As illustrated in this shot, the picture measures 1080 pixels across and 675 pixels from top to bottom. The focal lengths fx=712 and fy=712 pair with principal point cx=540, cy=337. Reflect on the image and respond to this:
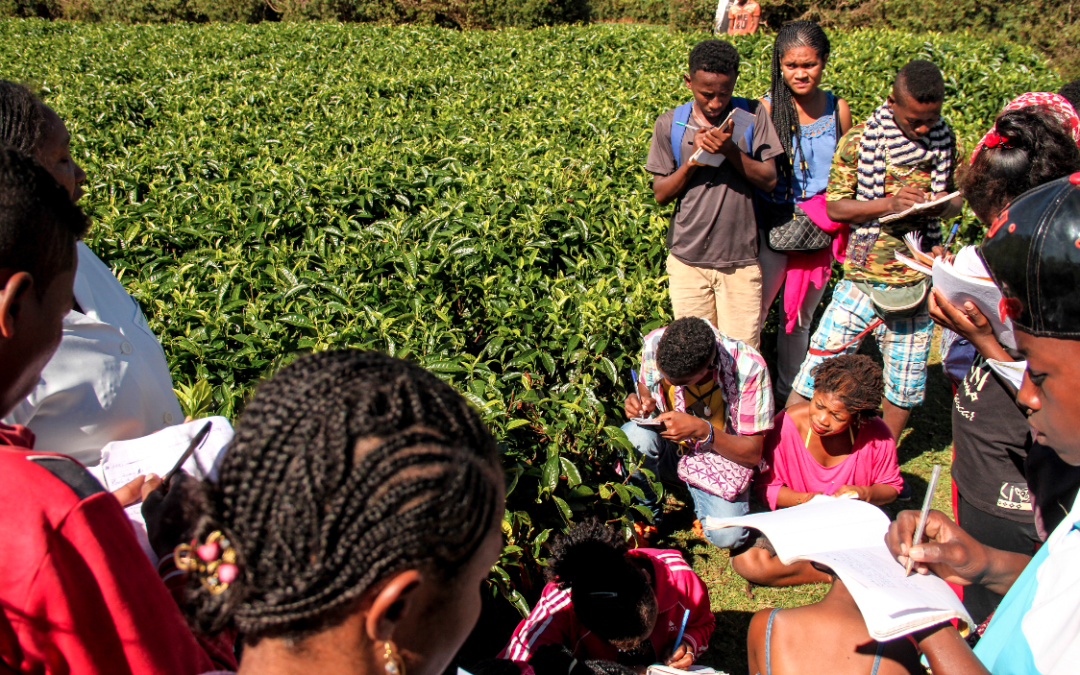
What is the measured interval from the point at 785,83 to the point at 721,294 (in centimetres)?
131

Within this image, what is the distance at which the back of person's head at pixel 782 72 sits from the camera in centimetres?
404

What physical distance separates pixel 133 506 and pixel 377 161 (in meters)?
3.86

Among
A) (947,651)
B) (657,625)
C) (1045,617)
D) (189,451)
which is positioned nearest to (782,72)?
(657,625)

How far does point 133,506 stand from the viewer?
1.71 meters

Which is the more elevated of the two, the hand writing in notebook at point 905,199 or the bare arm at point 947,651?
the hand writing in notebook at point 905,199

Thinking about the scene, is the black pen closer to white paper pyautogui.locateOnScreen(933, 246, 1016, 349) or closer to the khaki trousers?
white paper pyautogui.locateOnScreen(933, 246, 1016, 349)

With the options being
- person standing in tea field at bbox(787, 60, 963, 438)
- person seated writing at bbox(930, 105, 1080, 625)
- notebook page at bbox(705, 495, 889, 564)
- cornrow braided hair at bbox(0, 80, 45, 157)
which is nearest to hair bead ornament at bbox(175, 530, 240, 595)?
notebook page at bbox(705, 495, 889, 564)

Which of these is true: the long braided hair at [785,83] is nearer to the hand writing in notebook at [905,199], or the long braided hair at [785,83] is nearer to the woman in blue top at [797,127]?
the woman in blue top at [797,127]

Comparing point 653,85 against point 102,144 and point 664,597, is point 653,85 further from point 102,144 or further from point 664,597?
point 664,597

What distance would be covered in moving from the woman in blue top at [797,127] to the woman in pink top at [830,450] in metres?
0.94

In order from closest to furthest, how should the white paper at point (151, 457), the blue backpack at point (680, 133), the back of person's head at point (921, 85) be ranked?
the white paper at point (151, 457)
the back of person's head at point (921, 85)
the blue backpack at point (680, 133)

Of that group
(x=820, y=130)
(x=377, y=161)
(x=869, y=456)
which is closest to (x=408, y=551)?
(x=869, y=456)

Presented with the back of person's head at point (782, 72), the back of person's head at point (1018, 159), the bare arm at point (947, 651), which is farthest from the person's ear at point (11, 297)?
the back of person's head at point (782, 72)

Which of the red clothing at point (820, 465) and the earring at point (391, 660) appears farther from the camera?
the red clothing at point (820, 465)
